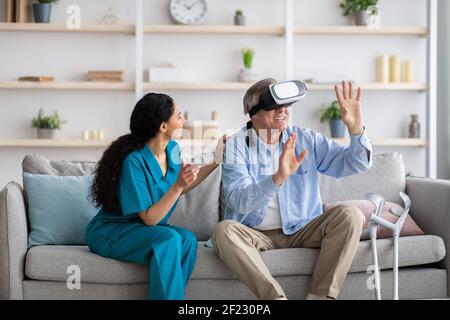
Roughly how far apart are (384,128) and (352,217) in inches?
118

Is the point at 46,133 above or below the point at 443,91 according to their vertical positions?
below

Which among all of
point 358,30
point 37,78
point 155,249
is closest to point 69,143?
point 37,78

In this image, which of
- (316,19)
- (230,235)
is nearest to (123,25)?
(316,19)

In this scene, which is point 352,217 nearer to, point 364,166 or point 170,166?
point 364,166

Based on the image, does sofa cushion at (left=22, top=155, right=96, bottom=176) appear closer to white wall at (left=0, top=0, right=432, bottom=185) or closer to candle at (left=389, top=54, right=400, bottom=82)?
Answer: white wall at (left=0, top=0, right=432, bottom=185)

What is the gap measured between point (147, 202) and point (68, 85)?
267 centimetres

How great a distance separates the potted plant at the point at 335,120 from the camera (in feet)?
18.1

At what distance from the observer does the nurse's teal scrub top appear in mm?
2889

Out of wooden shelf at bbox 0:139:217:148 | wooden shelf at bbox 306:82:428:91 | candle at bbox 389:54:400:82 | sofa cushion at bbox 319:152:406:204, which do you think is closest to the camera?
sofa cushion at bbox 319:152:406:204

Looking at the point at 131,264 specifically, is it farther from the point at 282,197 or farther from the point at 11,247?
the point at 282,197

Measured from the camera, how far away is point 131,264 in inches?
117

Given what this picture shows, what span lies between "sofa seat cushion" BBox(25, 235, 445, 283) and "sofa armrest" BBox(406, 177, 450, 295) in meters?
0.35

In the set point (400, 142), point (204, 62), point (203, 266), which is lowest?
point (203, 266)

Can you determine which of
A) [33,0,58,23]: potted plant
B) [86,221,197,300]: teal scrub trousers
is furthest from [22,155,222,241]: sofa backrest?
[33,0,58,23]: potted plant
